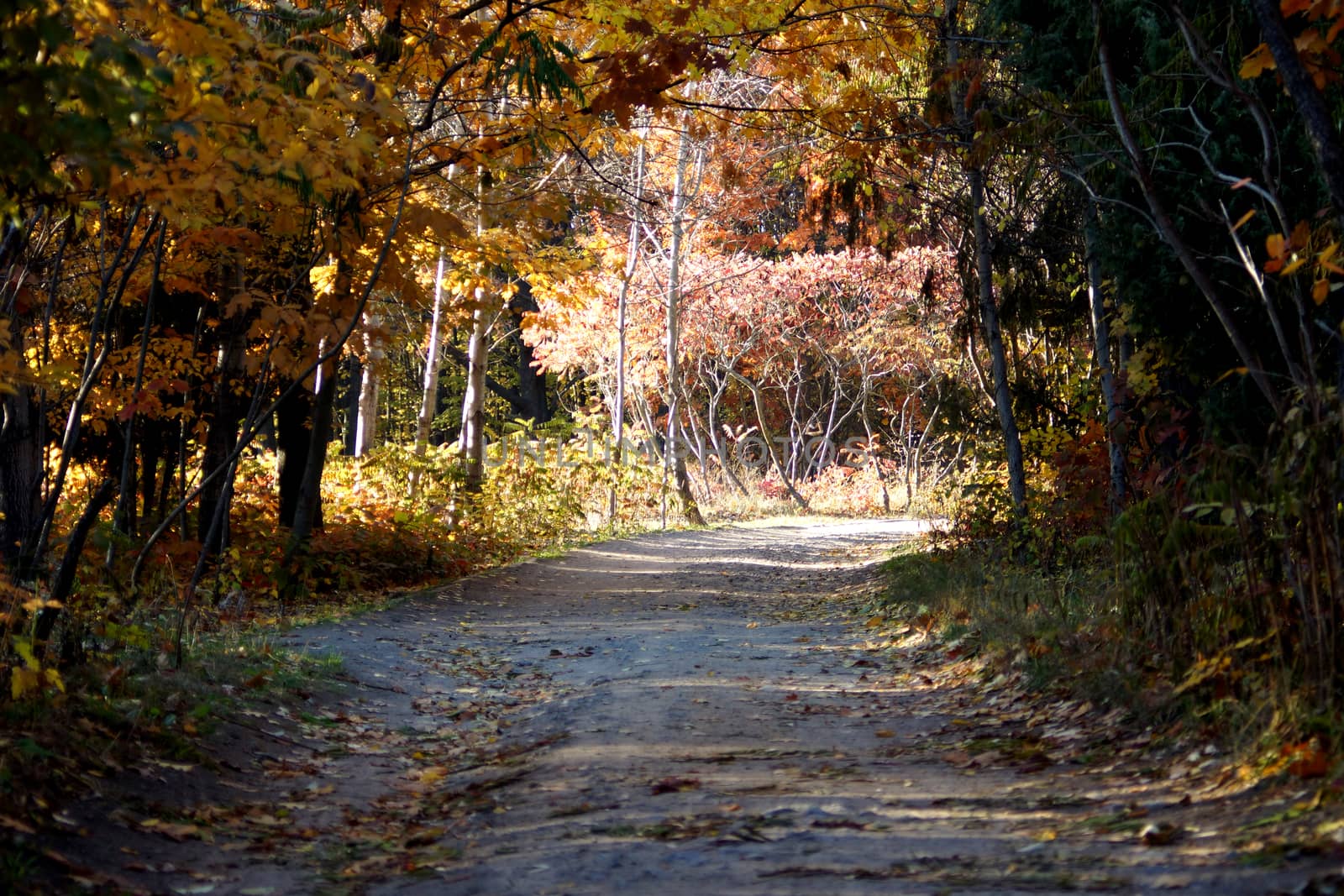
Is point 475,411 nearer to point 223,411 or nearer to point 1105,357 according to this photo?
point 223,411

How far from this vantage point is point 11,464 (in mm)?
9328

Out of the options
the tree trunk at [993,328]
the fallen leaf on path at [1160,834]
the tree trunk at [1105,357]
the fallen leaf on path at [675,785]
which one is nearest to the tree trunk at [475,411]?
the tree trunk at [993,328]

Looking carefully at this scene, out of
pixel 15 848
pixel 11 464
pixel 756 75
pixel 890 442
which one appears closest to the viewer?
pixel 15 848

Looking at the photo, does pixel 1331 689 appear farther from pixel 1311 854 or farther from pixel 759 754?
pixel 759 754

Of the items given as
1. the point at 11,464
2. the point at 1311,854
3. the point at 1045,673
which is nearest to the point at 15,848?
the point at 1311,854

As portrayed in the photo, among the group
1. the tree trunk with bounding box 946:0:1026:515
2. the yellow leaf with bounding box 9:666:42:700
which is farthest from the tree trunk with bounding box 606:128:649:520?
the yellow leaf with bounding box 9:666:42:700

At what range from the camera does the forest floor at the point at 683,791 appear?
3.88 metres

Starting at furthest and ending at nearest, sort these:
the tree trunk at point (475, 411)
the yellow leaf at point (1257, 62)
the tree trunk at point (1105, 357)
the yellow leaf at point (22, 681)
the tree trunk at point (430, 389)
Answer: the tree trunk at point (475, 411) → the tree trunk at point (430, 389) → the tree trunk at point (1105, 357) → the yellow leaf at point (1257, 62) → the yellow leaf at point (22, 681)

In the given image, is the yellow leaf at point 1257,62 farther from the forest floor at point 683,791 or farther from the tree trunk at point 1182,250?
the forest floor at point 683,791

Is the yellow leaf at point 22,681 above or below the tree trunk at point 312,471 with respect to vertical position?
below

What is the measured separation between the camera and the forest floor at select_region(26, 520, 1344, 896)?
12.7 ft

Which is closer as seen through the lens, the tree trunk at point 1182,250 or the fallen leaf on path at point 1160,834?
the fallen leaf on path at point 1160,834

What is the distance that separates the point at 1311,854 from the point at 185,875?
353 centimetres

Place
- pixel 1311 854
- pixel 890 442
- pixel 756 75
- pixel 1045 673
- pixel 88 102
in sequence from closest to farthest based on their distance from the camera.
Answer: pixel 88 102 → pixel 1311 854 → pixel 1045 673 → pixel 756 75 → pixel 890 442
